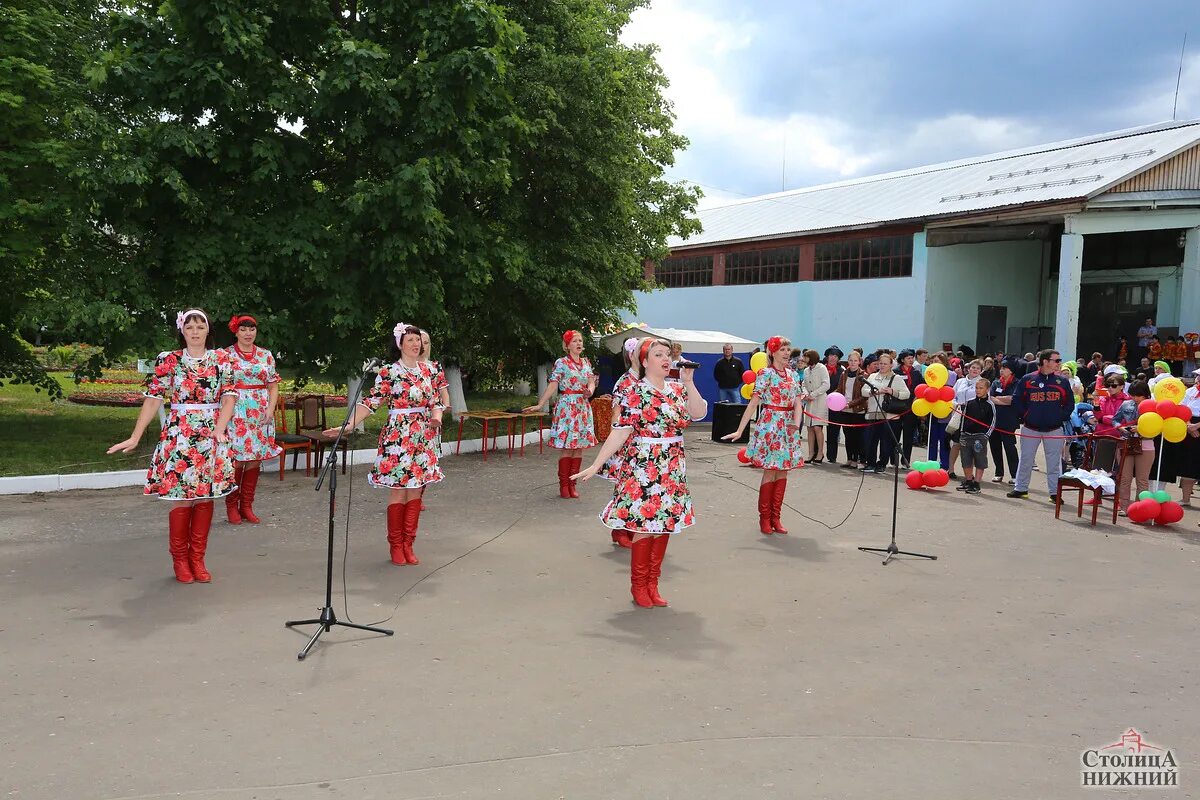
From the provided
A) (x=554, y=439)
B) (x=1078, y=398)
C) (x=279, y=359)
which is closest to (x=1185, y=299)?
(x=1078, y=398)

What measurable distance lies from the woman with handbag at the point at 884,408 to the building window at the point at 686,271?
22.6m

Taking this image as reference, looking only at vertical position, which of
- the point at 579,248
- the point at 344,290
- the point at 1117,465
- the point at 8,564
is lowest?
the point at 8,564

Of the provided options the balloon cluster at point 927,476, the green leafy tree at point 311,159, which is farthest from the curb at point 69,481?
the balloon cluster at point 927,476

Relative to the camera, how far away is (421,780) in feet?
13.0

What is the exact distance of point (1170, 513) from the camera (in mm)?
10203

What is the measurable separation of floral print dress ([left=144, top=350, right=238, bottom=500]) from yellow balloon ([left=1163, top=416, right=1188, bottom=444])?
32.7 ft

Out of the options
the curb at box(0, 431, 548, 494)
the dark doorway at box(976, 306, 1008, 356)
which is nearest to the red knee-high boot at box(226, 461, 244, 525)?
the curb at box(0, 431, 548, 494)

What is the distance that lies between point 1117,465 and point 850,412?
4507mm

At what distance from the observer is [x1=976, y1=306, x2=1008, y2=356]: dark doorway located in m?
29.7

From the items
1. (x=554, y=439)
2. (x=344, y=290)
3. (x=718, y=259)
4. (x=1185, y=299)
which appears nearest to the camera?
(x=554, y=439)

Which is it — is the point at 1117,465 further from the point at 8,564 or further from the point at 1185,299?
the point at 1185,299

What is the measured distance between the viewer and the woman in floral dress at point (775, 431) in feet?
30.6

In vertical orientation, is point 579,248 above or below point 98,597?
above

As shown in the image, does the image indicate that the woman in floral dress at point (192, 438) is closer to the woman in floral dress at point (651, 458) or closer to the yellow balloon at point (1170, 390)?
the woman in floral dress at point (651, 458)
